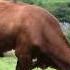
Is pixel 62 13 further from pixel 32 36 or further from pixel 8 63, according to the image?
pixel 32 36

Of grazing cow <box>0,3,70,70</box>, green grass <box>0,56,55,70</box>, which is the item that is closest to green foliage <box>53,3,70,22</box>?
green grass <box>0,56,55,70</box>

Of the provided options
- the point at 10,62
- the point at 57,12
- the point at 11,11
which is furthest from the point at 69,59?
the point at 57,12

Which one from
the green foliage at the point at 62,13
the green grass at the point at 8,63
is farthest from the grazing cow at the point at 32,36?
→ the green foliage at the point at 62,13

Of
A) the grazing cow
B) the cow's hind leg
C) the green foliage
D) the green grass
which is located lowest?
the green foliage

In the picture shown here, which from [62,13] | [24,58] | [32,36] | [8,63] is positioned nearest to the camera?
[32,36]

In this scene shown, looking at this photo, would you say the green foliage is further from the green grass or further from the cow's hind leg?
the cow's hind leg

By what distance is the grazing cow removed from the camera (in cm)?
647

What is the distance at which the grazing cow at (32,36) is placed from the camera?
21.2ft

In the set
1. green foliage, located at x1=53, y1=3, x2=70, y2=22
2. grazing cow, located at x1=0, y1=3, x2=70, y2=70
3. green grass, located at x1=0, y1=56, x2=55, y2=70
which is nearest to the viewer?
grazing cow, located at x1=0, y1=3, x2=70, y2=70

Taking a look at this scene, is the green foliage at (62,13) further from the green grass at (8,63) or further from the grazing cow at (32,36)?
the grazing cow at (32,36)

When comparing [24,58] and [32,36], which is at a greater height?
[32,36]

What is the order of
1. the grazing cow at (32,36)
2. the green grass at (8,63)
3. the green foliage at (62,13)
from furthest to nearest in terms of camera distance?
the green foliage at (62,13) < the green grass at (8,63) < the grazing cow at (32,36)

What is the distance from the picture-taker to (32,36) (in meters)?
6.44

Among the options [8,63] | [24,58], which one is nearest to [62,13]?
[8,63]
